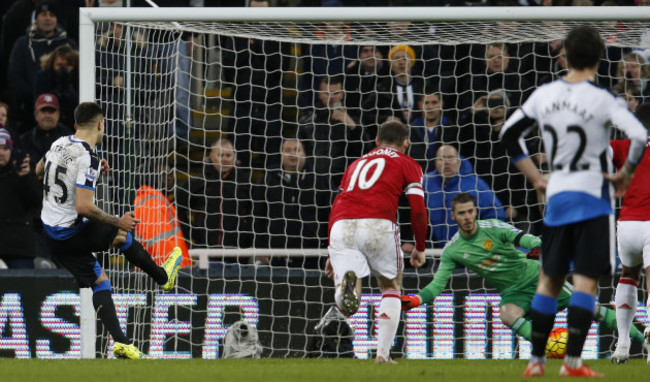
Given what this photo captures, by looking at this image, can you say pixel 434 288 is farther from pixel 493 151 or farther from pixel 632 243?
pixel 493 151

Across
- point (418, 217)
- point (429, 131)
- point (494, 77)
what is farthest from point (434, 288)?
point (494, 77)

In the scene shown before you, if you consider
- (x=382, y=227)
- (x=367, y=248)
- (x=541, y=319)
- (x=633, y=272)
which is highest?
(x=382, y=227)

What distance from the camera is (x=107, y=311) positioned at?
878 cm

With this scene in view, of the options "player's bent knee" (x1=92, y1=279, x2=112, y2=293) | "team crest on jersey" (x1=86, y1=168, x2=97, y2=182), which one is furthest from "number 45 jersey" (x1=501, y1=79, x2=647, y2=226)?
"player's bent knee" (x1=92, y1=279, x2=112, y2=293)

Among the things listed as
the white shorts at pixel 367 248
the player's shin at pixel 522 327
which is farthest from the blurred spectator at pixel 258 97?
the white shorts at pixel 367 248

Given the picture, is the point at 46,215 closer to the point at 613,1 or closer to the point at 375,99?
the point at 375,99

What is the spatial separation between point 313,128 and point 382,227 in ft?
11.1

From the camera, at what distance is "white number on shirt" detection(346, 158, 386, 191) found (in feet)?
26.5

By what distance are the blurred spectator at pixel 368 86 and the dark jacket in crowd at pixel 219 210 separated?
4.56 ft

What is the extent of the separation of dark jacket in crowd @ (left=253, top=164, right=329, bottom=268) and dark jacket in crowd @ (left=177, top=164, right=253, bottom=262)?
138 mm

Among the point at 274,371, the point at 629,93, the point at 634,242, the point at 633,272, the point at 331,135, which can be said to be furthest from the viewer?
the point at 629,93

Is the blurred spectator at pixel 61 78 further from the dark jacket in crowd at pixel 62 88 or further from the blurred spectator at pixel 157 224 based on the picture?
the blurred spectator at pixel 157 224

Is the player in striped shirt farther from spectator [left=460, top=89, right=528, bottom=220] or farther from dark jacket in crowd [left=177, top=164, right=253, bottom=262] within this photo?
dark jacket in crowd [left=177, top=164, right=253, bottom=262]

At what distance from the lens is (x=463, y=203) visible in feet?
31.8
